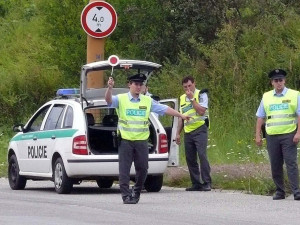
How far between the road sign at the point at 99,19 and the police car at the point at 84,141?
1.59 metres

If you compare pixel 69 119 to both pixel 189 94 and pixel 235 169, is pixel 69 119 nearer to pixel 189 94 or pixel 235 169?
pixel 189 94

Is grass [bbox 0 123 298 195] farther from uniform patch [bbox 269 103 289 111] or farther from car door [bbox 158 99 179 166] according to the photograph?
uniform patch [bbox 269 103 289 111]

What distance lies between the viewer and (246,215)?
44.4 ft

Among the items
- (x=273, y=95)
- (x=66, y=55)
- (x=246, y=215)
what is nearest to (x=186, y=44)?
(x=66, y=55)

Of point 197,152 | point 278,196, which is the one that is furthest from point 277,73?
point 197,152

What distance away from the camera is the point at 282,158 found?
52.4 feet

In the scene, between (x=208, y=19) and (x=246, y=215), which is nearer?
(x=246, y=215)

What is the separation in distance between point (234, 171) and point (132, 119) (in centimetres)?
327

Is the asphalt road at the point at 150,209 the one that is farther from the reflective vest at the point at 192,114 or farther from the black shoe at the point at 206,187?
the reflective vest at the point at 192,114

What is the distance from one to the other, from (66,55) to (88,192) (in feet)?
31.9

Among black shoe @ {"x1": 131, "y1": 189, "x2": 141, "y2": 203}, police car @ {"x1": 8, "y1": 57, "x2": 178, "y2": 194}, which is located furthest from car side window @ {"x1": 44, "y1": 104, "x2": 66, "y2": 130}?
black shoe @ {"x1": 131, "y1": 189, "x2": 141, "y2": 203}

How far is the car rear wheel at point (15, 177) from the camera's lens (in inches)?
745

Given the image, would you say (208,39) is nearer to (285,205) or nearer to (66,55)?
(66,55)

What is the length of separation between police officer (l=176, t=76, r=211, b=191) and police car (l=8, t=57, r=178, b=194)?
0.28m
